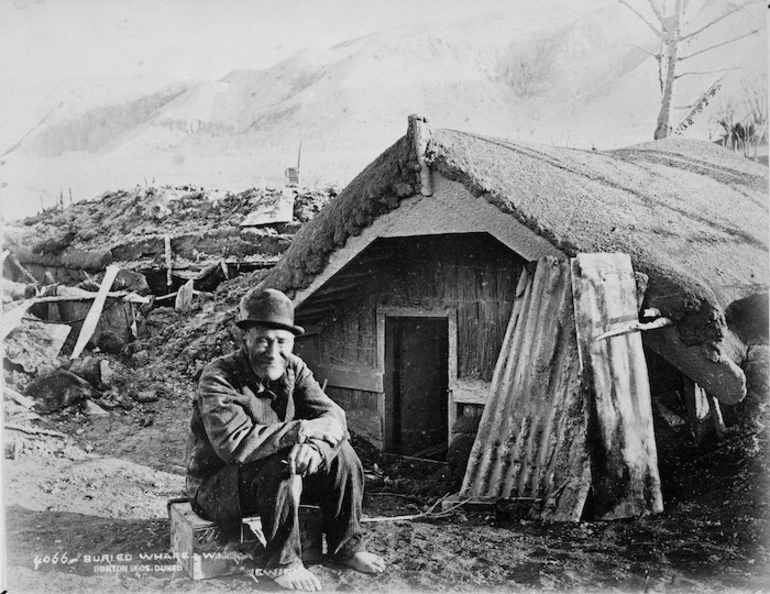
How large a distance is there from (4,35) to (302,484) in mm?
3327

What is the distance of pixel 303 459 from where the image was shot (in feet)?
11.3

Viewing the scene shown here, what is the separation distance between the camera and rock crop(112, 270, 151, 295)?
677 cm

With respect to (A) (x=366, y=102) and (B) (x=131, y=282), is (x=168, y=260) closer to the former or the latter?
(B) (x=131, y=282)

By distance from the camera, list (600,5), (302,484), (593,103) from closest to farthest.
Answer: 1. (302,484)
2. (600,5)
3. (593,103)

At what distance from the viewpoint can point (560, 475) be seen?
14.9 ft

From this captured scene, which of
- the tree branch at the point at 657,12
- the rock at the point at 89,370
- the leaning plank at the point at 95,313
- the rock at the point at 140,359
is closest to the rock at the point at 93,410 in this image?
the rock at the point at 89,370

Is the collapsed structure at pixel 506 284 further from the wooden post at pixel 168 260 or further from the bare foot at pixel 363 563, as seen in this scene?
the wooden post at pixel 168 260

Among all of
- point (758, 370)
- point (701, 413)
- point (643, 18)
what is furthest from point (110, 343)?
point (758, 370)

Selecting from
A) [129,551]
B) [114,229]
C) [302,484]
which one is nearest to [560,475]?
[302,484]

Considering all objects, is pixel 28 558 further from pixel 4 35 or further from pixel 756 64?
pixel 756 64

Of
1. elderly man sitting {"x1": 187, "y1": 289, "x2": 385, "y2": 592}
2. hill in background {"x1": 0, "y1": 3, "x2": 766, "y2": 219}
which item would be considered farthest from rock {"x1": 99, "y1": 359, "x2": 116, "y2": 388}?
elderly man sitting {"x1": 187, "y1": 289, "x2": 385, "y2": 592}

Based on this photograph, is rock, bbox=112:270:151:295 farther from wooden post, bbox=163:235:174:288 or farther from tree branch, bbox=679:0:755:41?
tree branch, bbox=679:0:755:41

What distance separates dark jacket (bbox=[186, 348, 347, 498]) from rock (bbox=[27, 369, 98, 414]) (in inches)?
115

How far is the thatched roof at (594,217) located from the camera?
4730mm
